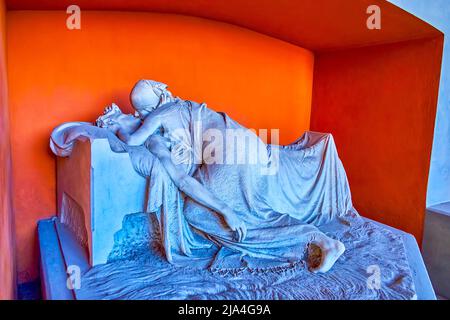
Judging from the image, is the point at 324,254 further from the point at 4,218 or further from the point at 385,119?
the point at 385,119

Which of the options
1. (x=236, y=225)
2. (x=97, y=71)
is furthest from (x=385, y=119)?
(x=97, y=71)

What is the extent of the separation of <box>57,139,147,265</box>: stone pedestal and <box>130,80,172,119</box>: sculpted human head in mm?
516

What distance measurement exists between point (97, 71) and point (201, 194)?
1.60 meters

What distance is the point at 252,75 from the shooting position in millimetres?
4051

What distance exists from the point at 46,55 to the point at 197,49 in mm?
1399

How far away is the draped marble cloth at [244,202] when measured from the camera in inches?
87.7

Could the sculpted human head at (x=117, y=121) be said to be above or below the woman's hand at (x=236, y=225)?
above

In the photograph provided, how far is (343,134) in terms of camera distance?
14.0 feet

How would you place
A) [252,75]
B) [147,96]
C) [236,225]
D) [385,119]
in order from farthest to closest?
[252,75] < [385,119] < [147,96] < [236,225]

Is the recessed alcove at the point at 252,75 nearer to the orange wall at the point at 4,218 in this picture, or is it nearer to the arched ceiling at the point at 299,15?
the arched ceiling at the point at 299,15

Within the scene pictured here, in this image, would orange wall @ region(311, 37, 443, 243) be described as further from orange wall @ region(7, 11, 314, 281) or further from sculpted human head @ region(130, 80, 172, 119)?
sculpted human head @ region(130, 80, 172, 119)

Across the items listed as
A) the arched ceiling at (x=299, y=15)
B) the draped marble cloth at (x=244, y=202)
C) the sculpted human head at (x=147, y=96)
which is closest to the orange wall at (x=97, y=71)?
the arched ceiling at (x=299, y=15)

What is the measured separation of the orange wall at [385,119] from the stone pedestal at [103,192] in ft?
8.69
